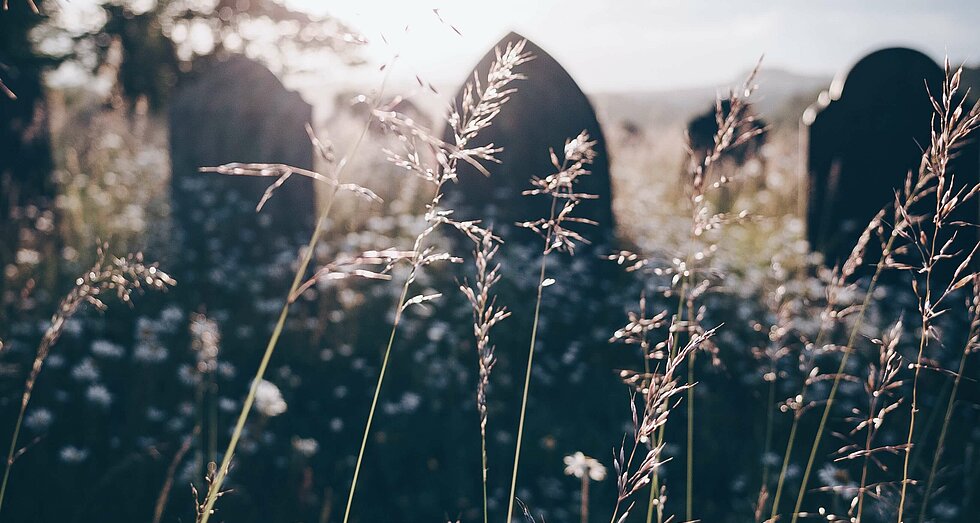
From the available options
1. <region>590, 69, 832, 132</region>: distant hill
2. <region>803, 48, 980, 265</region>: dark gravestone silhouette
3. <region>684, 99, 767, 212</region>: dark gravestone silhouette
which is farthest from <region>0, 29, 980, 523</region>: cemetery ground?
<region>590, 69, 832, 132</region>: distant hill

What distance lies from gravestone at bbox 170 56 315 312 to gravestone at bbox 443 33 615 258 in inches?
47.9

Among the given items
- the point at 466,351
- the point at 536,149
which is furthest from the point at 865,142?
the point at 466,351

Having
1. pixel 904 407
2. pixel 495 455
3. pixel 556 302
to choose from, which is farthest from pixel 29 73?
pixel 904 407

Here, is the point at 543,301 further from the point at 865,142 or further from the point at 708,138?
the point at 708,138

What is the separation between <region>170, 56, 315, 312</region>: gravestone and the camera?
516cm

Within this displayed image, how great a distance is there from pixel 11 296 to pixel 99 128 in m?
4.77

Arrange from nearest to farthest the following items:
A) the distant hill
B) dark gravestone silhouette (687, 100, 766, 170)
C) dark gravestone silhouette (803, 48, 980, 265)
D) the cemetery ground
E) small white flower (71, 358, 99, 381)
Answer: the cemetery ground → small white flower (71, 358, 99, 381) → dark gravestone silhouette (803, 48, 980, 265) → dark gravestone silhouette (687, 100, 766, 170) → the distant hill

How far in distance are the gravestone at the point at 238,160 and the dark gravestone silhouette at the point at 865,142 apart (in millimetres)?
4044

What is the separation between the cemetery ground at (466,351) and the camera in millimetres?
1625

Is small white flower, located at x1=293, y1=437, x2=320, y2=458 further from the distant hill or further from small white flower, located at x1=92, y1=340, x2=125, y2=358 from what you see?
the distant hill

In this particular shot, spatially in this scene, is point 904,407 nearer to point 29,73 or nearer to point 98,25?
point 29,73

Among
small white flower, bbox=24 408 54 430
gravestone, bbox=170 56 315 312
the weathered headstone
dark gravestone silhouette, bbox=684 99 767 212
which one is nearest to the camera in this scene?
small white flower, bbox=24 408 54 430

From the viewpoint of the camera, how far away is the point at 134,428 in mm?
3027

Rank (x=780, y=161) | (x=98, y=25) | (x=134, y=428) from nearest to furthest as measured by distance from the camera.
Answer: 1. (x=134, y=428)
2. (x=780, y=161)
3. (x=98, y=25)
